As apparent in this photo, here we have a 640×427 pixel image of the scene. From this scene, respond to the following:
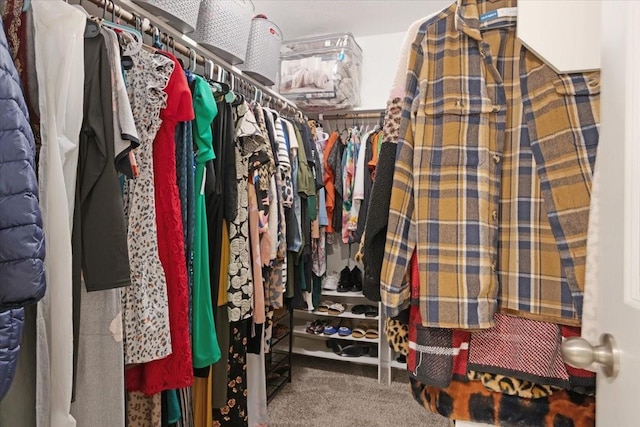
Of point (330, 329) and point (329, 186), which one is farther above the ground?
point (329, 186)

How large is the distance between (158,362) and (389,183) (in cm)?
90

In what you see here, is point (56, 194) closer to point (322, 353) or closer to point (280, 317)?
point (280, 317)

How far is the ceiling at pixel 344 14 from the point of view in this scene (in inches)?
92.0

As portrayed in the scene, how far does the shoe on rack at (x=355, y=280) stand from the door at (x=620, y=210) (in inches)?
88.1

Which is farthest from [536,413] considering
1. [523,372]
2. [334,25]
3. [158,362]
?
[334,25]

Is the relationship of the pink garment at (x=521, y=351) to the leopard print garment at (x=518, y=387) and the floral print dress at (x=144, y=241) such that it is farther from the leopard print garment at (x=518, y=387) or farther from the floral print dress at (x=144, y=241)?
the floral print dress at (x=144, y=241)

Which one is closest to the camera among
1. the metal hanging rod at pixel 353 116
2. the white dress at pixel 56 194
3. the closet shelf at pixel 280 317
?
the white dress at pixel 56 194

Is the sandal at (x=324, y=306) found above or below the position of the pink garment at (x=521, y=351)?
below

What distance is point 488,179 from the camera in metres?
0.74

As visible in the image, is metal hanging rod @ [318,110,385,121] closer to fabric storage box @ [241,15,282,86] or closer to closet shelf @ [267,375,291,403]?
fabric storage box @ [241,15,282,86]

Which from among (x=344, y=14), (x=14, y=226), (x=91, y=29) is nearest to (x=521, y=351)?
(x=14, y=226)

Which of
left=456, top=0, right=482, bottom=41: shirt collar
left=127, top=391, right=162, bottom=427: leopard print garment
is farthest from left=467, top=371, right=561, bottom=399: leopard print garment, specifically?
left=127, top=391, right=162, bottom=427: leopard print garment

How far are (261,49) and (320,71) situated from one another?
56cm

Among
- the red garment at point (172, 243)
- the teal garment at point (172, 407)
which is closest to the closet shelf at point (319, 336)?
the teal garment at point (172, 407)
